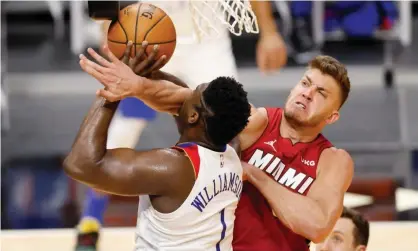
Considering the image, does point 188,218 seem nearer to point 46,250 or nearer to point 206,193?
point 206,193

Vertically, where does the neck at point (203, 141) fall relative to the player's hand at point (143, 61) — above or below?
below

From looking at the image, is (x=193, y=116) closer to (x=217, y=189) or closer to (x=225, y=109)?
(x=225, y=109)

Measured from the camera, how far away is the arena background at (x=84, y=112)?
5789 millimetres

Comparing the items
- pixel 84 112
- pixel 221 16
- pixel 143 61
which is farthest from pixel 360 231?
pixel 84 112

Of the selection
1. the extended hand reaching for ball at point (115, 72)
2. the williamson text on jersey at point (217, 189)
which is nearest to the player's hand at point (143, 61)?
the extended hand reaching for ball at point (115, 72)

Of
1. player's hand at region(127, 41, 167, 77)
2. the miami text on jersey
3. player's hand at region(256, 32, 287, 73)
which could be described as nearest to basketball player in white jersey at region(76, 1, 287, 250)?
player's hand at region(256, 32, 287, 73)

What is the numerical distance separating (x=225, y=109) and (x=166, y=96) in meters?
0.42

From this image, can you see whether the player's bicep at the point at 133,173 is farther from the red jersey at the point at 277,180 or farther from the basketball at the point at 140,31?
the red jersey at the point at 277,180

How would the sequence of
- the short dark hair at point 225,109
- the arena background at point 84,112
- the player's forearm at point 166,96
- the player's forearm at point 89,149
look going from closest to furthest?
the player's forearm at point 89,149, the short dark hair at point 225,109, the player's forearm at point 166,96, the arena background at point 84,112

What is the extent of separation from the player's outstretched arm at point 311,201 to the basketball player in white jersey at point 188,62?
1278 mm

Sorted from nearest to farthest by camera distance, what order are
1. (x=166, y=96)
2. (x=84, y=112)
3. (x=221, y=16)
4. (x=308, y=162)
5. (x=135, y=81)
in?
1. (x=135, y=81)
2. (x=166, y=96)
3. (x=308, y=162)
4. (x=221, y=16)
5. (x=84, y=112)

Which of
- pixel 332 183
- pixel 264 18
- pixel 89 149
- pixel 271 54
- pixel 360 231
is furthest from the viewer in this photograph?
pixel 264 18

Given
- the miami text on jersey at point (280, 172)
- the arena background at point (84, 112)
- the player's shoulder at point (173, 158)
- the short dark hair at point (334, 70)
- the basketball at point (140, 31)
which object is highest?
the basketball at point (140, 31)

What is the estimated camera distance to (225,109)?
302cm
